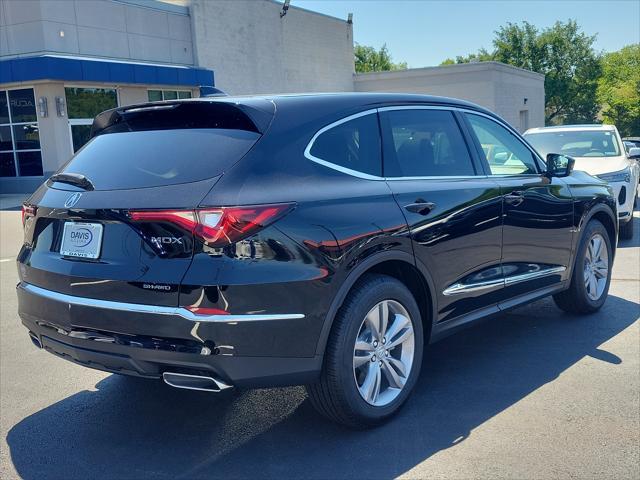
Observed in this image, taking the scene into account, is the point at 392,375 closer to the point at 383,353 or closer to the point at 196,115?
the point at 383,353

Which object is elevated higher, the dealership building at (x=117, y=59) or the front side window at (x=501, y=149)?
the dealership building at (x=117, y=59)

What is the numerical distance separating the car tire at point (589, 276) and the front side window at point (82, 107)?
19088mm

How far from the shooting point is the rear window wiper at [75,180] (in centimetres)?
354

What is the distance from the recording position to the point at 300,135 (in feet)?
11.5

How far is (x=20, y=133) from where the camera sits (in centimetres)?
2234

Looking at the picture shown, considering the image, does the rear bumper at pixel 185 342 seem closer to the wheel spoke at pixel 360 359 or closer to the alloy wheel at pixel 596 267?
the wheel spoke at pixel 360 359

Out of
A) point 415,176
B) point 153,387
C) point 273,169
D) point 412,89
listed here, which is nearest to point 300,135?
point 273,169

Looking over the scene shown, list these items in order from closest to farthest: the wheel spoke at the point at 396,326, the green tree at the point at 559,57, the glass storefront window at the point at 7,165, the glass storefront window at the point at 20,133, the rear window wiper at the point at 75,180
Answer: the rear window wiper at the point at 75,180 → the wheel spoke at the point at 396,326 → the glass storefront window at the point at 20,133 → the glass storefront window at the point at 7,165 → the green tree at the point at 559,57

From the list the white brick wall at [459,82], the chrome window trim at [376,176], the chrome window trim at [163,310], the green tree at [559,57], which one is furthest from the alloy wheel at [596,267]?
the green tree at [559,57]

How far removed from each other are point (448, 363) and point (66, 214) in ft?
9.16

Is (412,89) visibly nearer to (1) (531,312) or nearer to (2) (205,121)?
(1) (531,312)

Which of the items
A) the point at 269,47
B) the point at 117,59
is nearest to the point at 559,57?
the point at 269,47

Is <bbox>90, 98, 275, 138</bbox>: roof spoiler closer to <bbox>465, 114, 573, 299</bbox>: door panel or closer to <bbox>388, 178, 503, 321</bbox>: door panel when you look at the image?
<bbox>388, 178, 503, 321</bbox>: door panel

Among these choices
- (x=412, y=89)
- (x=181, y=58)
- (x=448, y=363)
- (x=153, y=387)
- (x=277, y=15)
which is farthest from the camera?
(x=412, y=89)
